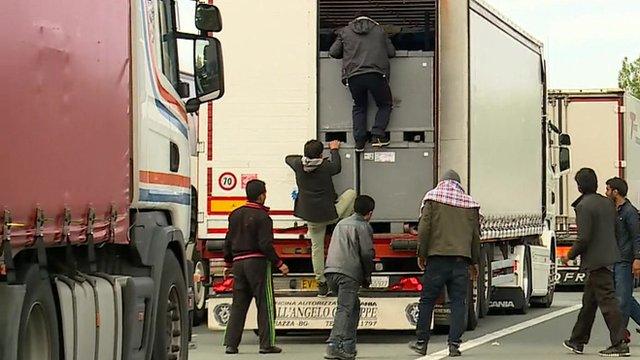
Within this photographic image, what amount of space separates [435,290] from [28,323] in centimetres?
779

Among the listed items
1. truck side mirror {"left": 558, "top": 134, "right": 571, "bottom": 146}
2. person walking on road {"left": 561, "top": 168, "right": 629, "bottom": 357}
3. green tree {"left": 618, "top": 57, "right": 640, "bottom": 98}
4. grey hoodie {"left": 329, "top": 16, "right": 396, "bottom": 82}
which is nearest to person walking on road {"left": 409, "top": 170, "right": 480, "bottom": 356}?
person walking on road {"left": 561, "top": 168, "right": 629, "bottom": 357}

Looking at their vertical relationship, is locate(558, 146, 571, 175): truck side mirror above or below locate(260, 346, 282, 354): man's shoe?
above

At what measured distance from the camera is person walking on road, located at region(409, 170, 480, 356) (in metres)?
15.4

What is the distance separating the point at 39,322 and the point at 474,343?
9.48 meters

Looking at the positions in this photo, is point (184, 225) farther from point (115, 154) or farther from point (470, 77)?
point (470, 77)

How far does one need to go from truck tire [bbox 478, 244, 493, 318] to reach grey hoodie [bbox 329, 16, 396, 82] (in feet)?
12.7

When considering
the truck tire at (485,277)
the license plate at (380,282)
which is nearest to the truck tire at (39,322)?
the license plate at (380,282)

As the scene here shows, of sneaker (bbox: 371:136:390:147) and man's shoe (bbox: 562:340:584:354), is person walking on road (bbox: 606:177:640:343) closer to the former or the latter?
man's shoe (bbox: 562:340:584:354)

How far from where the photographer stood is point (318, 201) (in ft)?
54.5

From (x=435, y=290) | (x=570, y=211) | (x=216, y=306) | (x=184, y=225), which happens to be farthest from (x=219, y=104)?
(x=570, y=211)

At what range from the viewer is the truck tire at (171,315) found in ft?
36.5

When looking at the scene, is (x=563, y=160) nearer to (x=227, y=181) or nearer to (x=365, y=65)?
(x=365, y=65)

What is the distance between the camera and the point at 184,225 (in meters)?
12.2

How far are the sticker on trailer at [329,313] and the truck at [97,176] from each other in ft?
14.7
